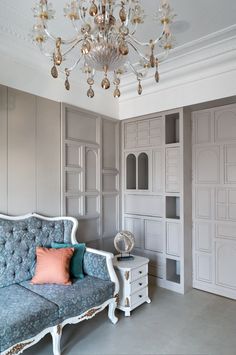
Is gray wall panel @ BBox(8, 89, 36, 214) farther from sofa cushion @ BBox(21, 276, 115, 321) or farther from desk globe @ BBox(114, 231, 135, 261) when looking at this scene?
desk globe @ BBox(114, 231, 135, 261)

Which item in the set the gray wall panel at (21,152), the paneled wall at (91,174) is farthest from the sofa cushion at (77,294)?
the paneled wall at (91,174)

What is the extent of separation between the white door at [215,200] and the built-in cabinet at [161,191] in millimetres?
122

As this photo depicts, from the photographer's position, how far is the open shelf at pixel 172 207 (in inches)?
138

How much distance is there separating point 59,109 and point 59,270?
73.2 inches

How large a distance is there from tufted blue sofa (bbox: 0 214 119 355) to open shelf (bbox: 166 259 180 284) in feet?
3.77

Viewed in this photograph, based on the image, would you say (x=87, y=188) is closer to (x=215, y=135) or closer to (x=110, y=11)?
(x=215, y=135)

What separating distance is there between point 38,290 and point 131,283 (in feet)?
3.28

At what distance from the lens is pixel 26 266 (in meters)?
2.50

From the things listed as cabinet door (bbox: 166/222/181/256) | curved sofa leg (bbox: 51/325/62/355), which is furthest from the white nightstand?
curved sofa leg (bbox: 51/325/62/355)

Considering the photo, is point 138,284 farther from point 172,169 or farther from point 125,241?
point 172,169

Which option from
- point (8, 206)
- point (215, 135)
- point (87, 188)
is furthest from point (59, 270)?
point (215, 135)

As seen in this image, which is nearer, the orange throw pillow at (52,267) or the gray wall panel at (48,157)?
the orange throw pillow at (52,267)

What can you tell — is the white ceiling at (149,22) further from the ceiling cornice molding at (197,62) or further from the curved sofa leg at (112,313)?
the curved sofa leg at (112,313)

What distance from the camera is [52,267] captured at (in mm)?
2418
